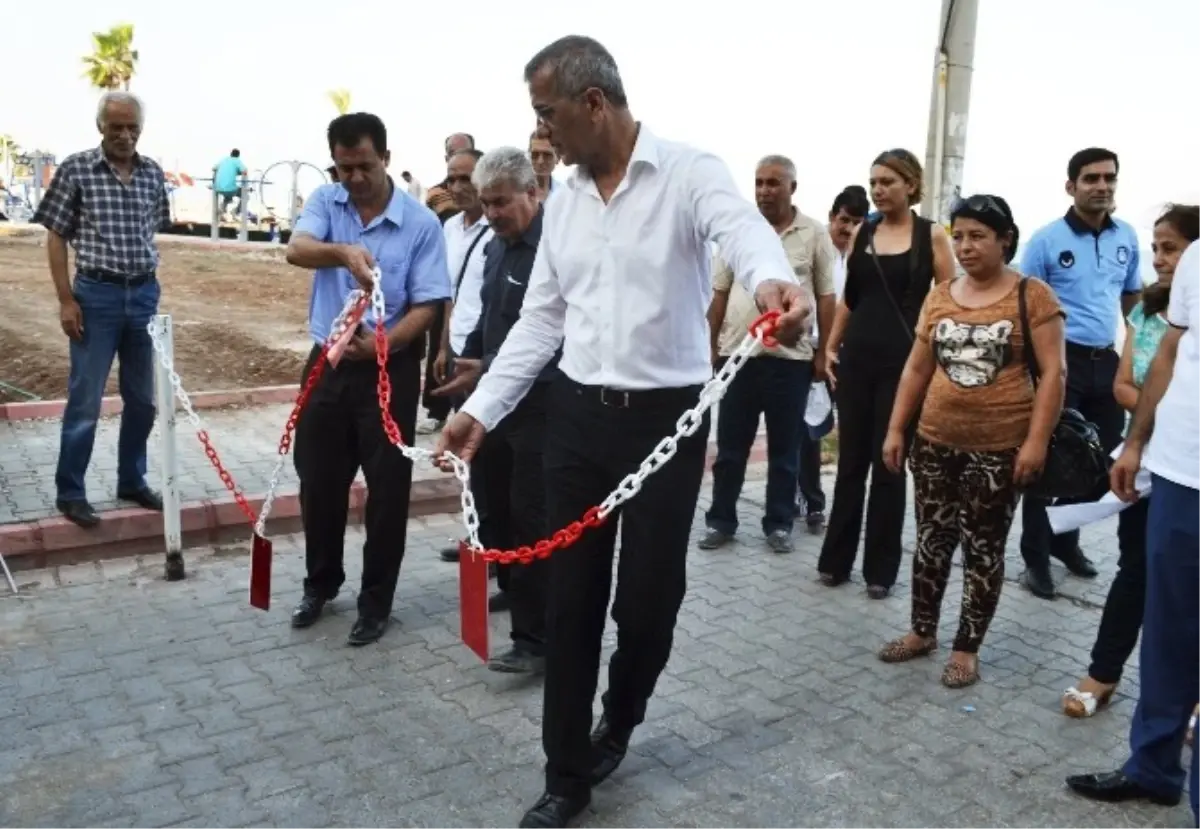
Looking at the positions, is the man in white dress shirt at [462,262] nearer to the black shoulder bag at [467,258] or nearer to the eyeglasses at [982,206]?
the black shoulder bag at [467,258]

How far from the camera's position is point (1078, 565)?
573 centimetres

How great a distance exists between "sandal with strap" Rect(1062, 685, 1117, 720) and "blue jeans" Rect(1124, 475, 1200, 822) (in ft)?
1.95

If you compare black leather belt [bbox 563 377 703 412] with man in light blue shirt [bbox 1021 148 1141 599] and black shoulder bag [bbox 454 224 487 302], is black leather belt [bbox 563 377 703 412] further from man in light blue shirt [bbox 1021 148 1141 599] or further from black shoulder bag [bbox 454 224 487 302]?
man in light blue shirt [bbox 1021 148 1141 599]

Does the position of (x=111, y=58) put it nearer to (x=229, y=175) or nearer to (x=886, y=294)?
(x=229, y=175)

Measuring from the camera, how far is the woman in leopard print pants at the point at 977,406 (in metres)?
3.98

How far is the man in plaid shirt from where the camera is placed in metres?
5.49

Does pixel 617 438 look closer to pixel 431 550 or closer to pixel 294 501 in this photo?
pixel 431 550

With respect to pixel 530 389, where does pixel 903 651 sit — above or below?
below

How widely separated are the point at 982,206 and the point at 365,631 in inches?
120

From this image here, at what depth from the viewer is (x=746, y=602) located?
17.0ft

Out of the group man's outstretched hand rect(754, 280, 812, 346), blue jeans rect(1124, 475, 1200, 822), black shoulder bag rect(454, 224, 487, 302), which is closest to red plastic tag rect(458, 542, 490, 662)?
man's outstretched hand rect(754, 280, 812, 346)

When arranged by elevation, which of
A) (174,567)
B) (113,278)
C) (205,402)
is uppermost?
(113,278)

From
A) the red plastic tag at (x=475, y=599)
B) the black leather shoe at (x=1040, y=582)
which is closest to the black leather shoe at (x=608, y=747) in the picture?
the red plastic tag at (x=475, y=599)

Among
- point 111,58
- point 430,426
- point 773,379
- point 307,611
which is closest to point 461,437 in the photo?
point 307,611
